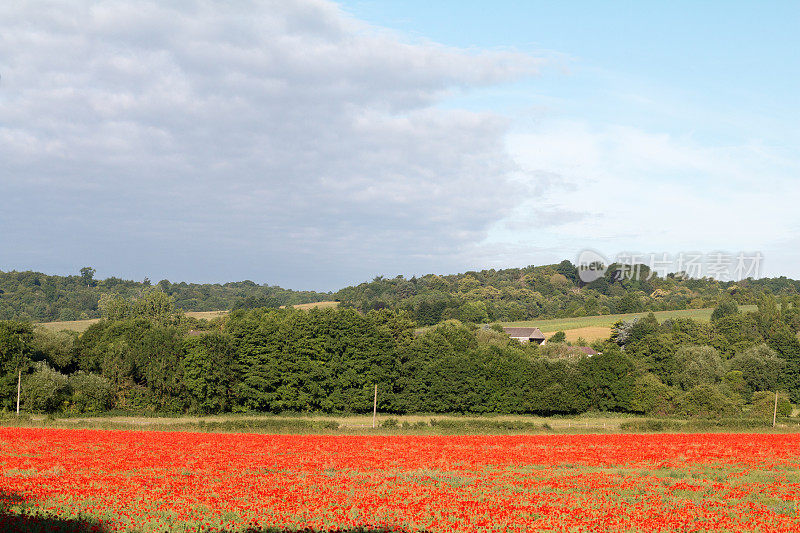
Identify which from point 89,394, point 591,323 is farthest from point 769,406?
point 591,323

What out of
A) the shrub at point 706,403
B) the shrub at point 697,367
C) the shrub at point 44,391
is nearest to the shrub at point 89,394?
the shrub at point 44,391

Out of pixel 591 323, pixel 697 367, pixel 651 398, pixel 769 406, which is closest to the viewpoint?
pixel 769 406

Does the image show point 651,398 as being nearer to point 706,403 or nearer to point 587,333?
point 706,403

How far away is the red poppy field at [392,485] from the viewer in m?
16.6

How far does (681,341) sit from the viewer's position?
10706 cm

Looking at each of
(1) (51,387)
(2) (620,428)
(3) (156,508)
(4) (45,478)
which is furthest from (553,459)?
(1) (51,387)

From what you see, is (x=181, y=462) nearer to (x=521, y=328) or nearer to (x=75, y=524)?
(x=75, y=524)

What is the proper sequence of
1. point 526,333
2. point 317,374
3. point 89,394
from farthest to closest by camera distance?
point 526,333 < point 317,374 < point 89,394

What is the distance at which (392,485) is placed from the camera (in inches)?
Answer: 859

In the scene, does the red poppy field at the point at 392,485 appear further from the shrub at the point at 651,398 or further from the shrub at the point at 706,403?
the shrub at the point at 651,398

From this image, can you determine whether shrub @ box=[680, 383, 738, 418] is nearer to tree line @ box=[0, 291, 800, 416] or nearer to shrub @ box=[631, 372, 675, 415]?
tree line @ box=[0, 291, 800, 416]

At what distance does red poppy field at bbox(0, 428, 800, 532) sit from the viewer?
16641 mm

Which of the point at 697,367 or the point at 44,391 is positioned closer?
the point at 44,391

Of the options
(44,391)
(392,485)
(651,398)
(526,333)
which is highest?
(392,485)
